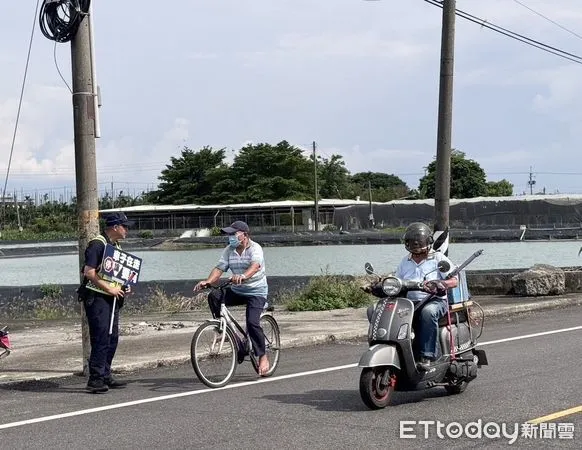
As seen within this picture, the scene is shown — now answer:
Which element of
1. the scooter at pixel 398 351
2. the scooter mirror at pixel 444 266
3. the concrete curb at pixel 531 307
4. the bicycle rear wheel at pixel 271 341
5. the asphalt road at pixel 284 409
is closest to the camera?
the asphalt road at pixel 284 409

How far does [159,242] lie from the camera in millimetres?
72750

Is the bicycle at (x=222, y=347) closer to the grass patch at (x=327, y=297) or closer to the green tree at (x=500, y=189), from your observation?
the grass patch at (x=327, y=297)

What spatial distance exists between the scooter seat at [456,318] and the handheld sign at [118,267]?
3.51m

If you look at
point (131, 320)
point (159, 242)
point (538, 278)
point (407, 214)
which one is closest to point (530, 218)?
point (407, 214)

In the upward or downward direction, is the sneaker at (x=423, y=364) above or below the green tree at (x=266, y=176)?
below

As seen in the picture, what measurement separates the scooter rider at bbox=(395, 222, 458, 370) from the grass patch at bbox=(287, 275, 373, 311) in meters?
10.4

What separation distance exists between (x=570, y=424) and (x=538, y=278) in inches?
555

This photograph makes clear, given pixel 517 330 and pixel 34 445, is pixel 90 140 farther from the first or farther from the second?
pixel 517 330

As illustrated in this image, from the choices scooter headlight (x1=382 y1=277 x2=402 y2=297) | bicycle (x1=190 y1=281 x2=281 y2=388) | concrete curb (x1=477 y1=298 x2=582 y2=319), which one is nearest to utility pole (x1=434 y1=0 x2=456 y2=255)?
concrete curb (x1=477 y1=298 x2=582 y2=319)

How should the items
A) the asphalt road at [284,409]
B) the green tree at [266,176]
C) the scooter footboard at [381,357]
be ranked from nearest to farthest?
the asphalt road at [284,409] → the scooter footboard at [381,357] → the green tree at [266,176]

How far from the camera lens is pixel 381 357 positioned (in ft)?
27.1

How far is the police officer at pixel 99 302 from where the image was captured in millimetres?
9984

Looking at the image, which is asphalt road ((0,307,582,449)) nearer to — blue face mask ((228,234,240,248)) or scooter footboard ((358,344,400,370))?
scooter footboard ((358,344,400,370))

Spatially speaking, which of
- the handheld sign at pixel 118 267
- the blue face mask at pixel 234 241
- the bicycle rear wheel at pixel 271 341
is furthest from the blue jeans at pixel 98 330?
the bicycle rear wheel at pixel 271 341
